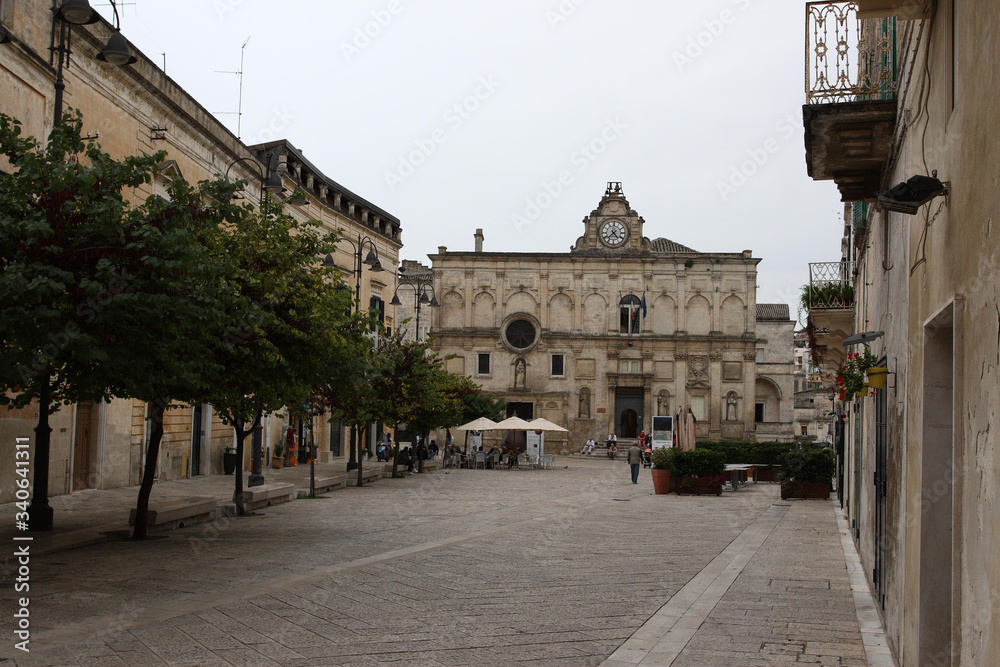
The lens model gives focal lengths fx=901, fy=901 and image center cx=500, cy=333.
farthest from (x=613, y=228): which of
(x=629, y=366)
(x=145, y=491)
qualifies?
(x=145, y=491)

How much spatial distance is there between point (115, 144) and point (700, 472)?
56.5ft

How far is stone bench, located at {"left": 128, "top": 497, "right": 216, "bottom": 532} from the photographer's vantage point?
13.7 m

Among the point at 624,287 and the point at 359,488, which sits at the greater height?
the point at 624,287

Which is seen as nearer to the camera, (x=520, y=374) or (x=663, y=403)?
(x=663, y=403)

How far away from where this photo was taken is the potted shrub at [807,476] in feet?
76.8

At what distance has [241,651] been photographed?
6.89 meters

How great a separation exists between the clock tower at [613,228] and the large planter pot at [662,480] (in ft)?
117

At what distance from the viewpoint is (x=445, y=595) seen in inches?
370

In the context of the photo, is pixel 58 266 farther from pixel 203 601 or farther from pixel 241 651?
pixel 241 651

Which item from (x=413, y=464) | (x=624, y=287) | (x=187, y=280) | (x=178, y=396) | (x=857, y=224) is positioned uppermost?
(x=624, y=287)

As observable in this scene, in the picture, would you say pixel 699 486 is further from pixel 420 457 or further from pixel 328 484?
pixel 420 457

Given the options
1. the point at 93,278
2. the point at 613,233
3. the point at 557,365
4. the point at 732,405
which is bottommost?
the point at 732,405

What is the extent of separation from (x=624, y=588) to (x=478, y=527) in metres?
6.22

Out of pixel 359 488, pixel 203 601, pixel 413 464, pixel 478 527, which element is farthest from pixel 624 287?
pixel 203 601
